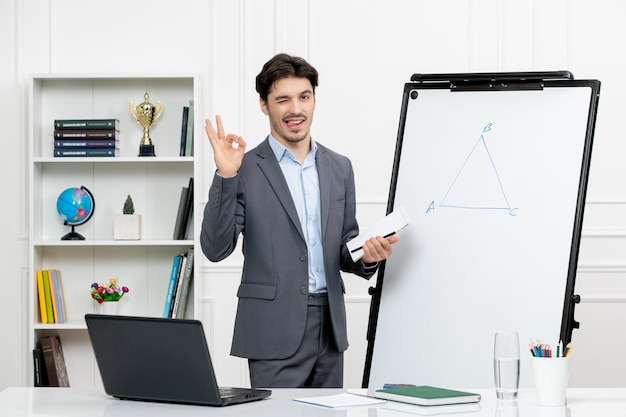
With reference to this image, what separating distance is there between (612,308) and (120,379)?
3.02 meters

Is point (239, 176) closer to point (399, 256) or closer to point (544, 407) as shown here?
point (399, 256)

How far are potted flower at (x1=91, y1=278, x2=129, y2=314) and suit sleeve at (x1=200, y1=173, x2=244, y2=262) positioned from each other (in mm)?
1670

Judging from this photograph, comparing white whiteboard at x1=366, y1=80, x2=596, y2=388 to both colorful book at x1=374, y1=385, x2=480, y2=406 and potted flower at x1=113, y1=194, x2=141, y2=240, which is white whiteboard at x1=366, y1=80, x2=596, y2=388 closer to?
colorful book at x1=374, y1=385, x2=480, y2=406

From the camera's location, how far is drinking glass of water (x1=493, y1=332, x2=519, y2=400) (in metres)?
1.75

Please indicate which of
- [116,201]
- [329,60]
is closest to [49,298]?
[116,201]

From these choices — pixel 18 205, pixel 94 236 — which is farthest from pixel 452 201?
pixel 18 205

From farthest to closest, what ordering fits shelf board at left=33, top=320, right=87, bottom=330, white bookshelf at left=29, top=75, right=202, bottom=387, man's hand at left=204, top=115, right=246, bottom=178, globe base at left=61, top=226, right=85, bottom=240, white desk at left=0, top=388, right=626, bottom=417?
white bookshelf at left=29, top=75, right=202, bottom=387
globe base at left=61, top=226, right=85, bottom=240
shelf board at left=33, top=320, right=87, bottom=330
man's hand at left=204, top=115, right=246, bottom=178
white desk at left=0, top=388, right=626, bottom=417

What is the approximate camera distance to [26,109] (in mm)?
4312

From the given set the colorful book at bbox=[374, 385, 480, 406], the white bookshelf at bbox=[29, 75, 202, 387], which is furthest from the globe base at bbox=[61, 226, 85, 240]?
the colorful book at bbox=[374, 385, 480, 406]

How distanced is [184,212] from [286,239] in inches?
62.8

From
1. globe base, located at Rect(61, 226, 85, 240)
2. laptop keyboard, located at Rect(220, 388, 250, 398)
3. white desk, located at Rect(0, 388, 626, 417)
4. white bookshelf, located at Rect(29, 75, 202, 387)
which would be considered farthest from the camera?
white bookshelf, located at Rect(29, 75, 202, 387)

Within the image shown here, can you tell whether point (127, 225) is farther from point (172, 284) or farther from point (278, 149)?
point (278, 149)

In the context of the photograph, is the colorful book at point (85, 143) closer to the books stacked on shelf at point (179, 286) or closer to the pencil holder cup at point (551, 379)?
the books stacked on shelf at point (179, 286)

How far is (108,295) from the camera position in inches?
163
